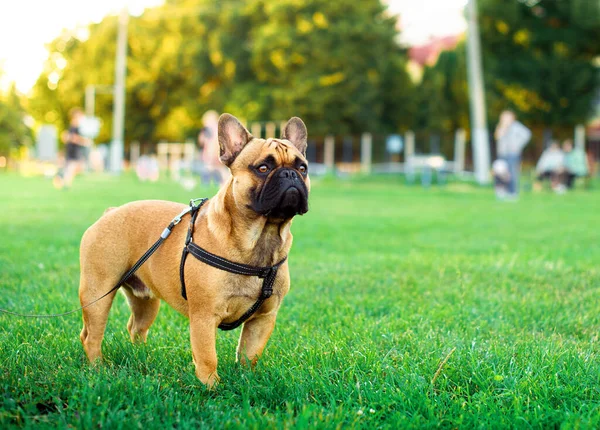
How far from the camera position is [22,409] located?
2.72 metres

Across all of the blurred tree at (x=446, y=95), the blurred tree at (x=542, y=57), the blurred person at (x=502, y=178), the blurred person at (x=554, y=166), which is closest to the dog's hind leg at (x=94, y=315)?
the blurred person at (x=502, y=178)

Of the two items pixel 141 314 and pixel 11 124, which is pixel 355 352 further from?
pixel 11 124

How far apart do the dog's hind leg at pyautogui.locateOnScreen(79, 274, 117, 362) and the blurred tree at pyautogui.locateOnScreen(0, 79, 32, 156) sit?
47.1 metres

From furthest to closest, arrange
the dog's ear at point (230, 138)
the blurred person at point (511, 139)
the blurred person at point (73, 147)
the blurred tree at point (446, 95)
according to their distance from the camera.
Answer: the blurred tree at point (446, 95)
the blurred person at point (73, 147)
the blurred person at point (511, 139)
the dog's ear at point (230, 138)

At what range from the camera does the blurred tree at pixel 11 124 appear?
46.4 m

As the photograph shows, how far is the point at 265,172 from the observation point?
3295 millimetres

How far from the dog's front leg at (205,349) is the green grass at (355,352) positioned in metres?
0.06

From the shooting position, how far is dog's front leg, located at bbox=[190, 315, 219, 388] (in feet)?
10.4

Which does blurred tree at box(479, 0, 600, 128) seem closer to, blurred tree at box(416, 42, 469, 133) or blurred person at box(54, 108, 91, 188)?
blurred tree at box(416, 42, 469, 133)

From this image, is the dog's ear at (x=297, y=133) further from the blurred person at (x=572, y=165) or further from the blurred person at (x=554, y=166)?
the blurred person at (x=572, y=165)

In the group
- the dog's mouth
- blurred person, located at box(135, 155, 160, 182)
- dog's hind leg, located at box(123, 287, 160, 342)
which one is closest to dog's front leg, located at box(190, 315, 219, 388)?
the dog's mouth

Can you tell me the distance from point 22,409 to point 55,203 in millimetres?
12159

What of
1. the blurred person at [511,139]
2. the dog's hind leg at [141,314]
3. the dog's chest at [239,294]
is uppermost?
the blurred person at [511,139]

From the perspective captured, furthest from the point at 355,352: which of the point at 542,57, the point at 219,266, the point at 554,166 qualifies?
the point at 542,57
